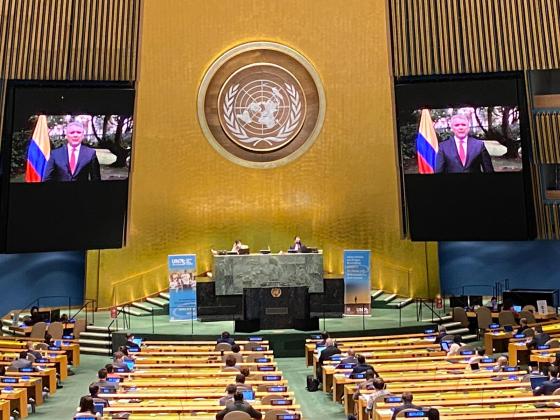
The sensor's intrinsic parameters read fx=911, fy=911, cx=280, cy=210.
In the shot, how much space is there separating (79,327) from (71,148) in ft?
14.0

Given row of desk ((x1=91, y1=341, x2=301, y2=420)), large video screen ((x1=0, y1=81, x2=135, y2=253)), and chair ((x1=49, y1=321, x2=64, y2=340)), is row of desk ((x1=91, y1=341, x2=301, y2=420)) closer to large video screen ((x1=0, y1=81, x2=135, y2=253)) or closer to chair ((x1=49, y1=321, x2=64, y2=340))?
chair ((x1=49, y1=321, x2=64, y2=340))

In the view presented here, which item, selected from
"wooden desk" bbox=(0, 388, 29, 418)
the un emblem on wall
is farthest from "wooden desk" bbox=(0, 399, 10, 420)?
the un emblem on wall

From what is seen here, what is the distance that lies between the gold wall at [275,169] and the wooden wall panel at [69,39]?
1.46 m

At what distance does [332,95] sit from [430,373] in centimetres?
1205

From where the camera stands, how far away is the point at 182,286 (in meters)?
20.4

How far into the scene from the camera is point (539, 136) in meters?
22.5

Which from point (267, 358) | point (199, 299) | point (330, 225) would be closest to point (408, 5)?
point (330, 225)

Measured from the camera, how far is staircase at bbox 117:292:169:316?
22.4 metres

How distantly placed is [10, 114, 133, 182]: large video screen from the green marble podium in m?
3.39

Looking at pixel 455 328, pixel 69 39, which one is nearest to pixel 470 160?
pixel 455 328

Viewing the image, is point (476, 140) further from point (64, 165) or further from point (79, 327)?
point (79, 327)

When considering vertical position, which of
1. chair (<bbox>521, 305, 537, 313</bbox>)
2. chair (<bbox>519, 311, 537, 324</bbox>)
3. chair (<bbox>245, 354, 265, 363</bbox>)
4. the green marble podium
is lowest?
chair (<bbox>245, 354, 265, 363</bbox>)

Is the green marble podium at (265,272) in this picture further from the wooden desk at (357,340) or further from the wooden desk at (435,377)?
the wooden desk at (435,377)

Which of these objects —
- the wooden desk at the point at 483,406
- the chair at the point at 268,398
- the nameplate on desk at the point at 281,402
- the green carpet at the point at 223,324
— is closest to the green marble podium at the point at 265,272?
the green carpet at the point at 223,324
